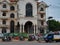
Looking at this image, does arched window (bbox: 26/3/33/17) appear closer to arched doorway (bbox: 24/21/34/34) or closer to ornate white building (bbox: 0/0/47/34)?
ornate white building (bbox: 0/0/47/34)

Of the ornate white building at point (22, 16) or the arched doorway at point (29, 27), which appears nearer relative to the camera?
the ornate white building at point (22, 16)

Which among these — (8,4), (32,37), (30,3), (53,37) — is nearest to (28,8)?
(30,3)

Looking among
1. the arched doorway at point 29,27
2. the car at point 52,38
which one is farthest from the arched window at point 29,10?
the car at point 52,38

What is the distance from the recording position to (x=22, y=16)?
7588 cm

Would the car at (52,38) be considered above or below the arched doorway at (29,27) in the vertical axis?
below

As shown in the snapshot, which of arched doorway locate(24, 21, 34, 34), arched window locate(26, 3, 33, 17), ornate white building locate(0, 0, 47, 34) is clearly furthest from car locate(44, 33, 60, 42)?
arched window locate(26, 3, 33, 17)

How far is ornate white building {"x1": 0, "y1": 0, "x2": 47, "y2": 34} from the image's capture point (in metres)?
75.9

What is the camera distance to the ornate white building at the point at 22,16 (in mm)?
75856

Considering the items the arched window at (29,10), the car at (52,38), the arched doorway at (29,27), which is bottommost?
the car at (52,38)

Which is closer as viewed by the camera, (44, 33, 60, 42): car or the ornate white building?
(44, 33, 60, 42): car

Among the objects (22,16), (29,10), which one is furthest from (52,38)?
(29,10)

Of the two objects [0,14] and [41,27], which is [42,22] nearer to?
[41,27]

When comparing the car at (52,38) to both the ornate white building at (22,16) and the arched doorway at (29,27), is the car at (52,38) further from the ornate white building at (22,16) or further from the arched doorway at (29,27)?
the arched doorway at (29,27)

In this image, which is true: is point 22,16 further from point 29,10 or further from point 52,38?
point 52,38
